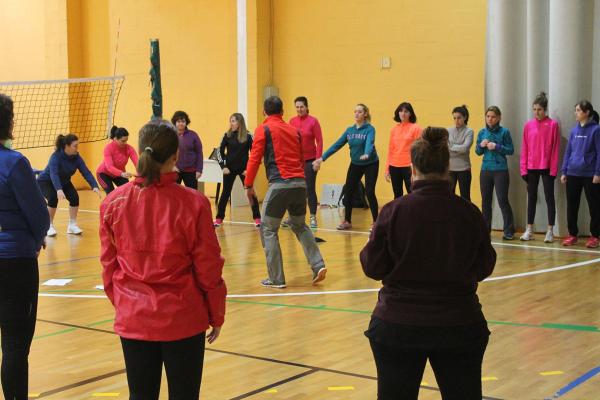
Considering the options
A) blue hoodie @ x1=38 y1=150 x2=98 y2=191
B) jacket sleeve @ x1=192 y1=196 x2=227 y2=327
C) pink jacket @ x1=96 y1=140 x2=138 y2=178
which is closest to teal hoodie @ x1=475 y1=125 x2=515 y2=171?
pink jacket @ x1=96 y1=140 x2=138 y2=178

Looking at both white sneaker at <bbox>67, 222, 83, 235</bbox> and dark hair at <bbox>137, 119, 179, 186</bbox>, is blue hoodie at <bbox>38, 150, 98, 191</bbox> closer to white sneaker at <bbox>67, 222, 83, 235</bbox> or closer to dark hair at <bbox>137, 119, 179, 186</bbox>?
white sneaker at <bbox>67, 222, 83, 235</bbox>

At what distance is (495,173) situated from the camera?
1146cm

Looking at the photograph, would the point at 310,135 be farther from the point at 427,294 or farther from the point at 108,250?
the point at 427,294

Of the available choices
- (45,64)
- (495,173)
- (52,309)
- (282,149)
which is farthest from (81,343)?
(45,64)

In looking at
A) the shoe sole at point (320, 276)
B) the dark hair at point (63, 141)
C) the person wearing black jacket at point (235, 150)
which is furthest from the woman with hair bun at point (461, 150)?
the dark hair at point (63, 141)

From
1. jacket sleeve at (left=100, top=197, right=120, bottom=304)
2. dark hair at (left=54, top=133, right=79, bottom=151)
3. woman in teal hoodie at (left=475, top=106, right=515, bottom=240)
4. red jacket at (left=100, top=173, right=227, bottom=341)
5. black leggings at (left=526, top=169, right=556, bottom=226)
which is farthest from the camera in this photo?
dark hair at (left=54, top=133, right=79, bottom=151)

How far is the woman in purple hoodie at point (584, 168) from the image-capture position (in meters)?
10.5

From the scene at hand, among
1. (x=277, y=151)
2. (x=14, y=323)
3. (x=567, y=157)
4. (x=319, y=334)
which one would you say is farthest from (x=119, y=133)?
(x=14, y=323)

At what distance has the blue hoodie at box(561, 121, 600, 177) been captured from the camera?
10.5m

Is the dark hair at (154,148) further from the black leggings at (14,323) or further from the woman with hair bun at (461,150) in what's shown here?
the woman with hair bun at (461,150)

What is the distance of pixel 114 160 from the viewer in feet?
40.7

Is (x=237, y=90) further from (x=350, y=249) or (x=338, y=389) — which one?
(x=338, y=389)

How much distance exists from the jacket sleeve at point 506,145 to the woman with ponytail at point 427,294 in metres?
8.29

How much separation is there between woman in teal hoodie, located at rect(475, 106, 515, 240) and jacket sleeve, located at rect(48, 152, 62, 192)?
5.67 meters
